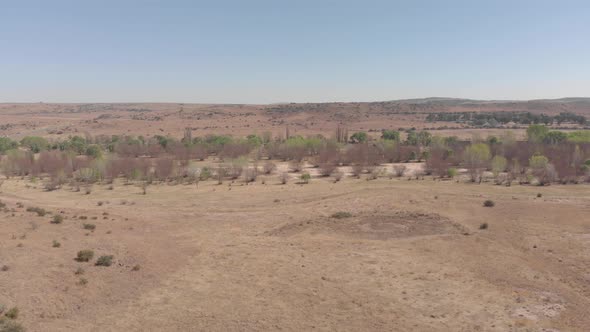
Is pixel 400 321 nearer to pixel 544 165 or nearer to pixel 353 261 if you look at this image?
pixel 353 261

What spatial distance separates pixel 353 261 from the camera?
2414cm

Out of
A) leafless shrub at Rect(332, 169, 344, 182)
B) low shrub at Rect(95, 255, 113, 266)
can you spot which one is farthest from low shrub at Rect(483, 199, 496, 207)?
low shrub at Rect(95, 255, 113, 266)

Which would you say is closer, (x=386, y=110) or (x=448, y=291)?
(x=448, y=291)

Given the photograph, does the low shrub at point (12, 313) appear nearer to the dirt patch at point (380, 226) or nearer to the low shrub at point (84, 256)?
the low shrub at point (84, 256)

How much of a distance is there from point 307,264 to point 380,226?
10.1 metres

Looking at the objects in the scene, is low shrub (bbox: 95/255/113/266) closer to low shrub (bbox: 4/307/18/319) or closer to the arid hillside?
low shrub (bbox: 4/307/18/319)

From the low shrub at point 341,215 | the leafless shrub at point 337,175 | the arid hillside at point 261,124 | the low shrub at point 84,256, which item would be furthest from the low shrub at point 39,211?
the arid hillside at point 261,124

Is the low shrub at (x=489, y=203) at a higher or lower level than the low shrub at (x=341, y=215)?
higher

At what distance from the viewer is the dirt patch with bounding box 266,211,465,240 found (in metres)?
30.0

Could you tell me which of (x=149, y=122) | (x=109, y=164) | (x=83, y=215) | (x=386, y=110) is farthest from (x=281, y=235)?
(x=386, y=110)

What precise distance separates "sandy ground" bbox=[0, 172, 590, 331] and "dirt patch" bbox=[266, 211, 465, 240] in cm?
15

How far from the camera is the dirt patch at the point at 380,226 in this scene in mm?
30047

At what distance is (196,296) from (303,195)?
79.4 ft

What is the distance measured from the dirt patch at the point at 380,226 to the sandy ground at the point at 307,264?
0.15 m
